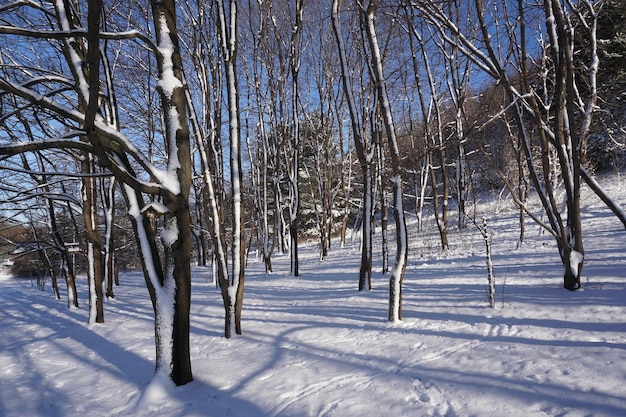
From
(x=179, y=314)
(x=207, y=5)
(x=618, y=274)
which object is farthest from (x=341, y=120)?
(x=179, y=314)

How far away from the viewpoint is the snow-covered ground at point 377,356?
2725 millimetres

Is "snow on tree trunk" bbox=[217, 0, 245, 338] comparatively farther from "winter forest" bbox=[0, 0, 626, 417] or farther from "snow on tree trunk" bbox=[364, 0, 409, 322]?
"snow on tree trunk" bbox=[364, 0, 409, 322]

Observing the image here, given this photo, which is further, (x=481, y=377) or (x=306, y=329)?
(x=306, y=329)

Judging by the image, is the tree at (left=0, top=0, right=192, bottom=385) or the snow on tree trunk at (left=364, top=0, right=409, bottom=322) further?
the snow on tree trunk at (left=364, top=0, right=409, bottom=322)

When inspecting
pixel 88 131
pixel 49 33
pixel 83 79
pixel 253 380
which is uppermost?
pixel 83 79

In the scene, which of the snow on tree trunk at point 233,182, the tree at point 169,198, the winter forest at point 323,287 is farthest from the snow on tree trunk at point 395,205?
the tree at point 169,198

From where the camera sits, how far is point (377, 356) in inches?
148

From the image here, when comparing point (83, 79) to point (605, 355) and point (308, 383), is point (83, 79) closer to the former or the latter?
point (308, 383)

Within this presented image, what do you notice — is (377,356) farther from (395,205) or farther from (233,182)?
(233,182)

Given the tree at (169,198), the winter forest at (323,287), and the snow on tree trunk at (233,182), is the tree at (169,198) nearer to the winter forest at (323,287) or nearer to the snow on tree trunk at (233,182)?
the winter forest at (323,287)

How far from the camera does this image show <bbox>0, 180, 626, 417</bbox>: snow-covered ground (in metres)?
2.72

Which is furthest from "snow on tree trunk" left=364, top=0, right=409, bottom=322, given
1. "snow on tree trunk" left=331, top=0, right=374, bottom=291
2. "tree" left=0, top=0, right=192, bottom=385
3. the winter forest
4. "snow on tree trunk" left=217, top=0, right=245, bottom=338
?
"tree" left=0, top=0, right=192, bottom=385

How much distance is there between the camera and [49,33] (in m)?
2.75

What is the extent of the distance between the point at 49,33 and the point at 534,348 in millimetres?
5180
